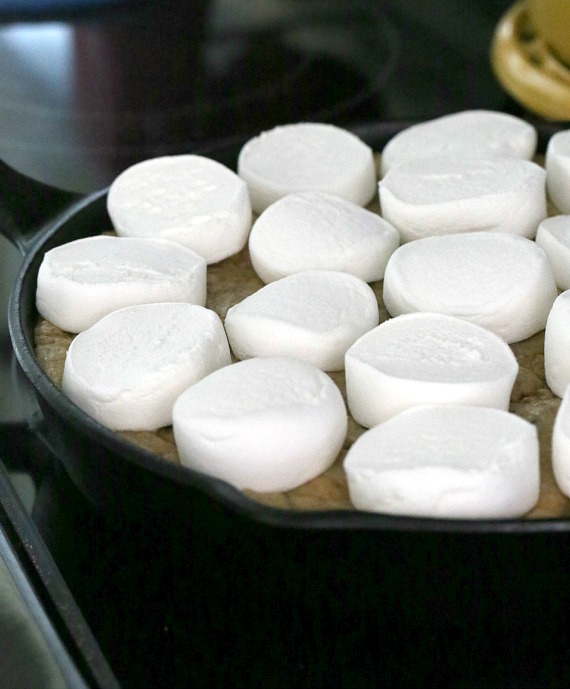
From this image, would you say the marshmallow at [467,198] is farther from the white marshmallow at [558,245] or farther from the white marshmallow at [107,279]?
the white marshmallow at [107,279]

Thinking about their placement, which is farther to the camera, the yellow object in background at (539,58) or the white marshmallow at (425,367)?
the yellow object in background at (539,58)

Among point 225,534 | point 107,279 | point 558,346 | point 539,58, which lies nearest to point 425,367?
point 558,346

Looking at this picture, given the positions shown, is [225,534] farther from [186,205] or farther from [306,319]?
[186,205]

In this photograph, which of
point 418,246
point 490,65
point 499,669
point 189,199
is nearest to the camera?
point 499,669

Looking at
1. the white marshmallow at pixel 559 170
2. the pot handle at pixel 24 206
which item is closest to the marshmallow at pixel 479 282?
the white marshmallow at pixel 559 170

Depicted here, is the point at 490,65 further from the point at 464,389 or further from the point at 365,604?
the point at 365,604

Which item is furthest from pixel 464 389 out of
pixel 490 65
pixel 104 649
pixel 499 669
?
pixel 490 65

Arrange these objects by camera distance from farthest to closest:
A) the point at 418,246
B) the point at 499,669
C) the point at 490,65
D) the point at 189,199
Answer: the point at 490,65 → the point at 189,199 → the point at 418,246 → the point at 499,669
